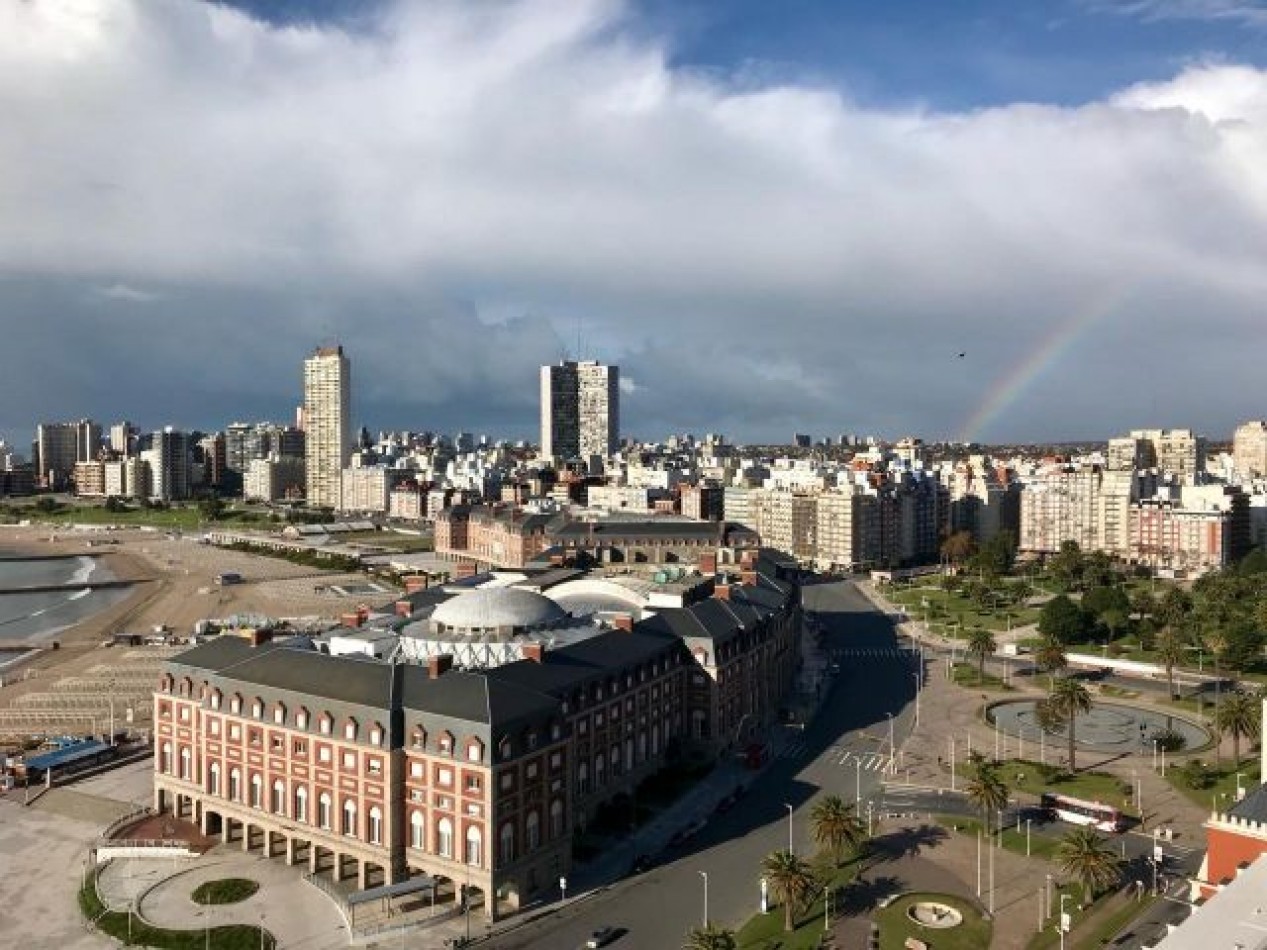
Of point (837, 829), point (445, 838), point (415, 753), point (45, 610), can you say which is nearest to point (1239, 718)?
point (837, 829)

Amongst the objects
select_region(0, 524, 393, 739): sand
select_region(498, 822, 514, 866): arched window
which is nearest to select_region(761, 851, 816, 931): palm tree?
select_region(498, 822, 514, 866): arched window

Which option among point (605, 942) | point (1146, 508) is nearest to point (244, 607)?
point (605, 942)

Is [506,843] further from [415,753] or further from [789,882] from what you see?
[789,882]

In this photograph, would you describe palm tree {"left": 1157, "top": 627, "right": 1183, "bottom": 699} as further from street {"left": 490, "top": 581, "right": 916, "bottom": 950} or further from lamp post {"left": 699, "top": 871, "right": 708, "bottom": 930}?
lamp post {"left": 699, "top": 871, "right": 708, "bottom": 930}

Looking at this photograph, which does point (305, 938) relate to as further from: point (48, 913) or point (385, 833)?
point (48, 913)

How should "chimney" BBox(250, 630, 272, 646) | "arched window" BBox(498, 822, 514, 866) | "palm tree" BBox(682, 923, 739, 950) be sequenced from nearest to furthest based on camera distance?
"palm tree" BBox(682, 923, 739, 950)
"arched window" BBox(498, 822, 514, 866)
"chimney" BBox(250, 630, 272, 646)
